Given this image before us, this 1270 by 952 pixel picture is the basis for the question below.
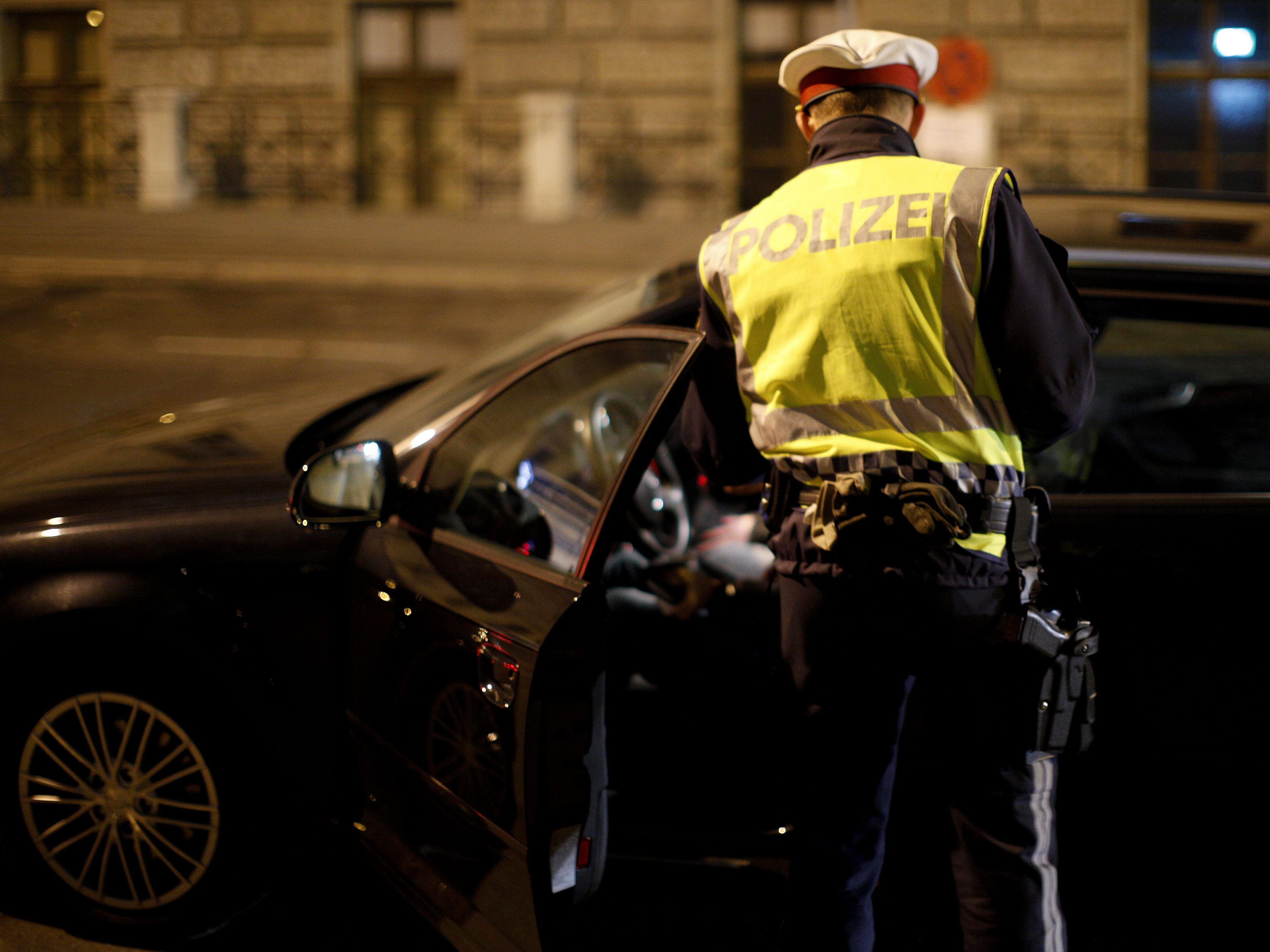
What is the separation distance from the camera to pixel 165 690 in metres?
2.24

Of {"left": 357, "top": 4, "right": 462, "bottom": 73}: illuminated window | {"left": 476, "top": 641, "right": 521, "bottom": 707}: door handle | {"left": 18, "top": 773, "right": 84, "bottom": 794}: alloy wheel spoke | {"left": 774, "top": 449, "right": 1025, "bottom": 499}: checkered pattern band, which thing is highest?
{"left": 357, "top": 4, "right": 462, "bottom": 73}: illuminated window

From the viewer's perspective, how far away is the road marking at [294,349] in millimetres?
8648

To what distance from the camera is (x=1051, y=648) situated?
5.92 feet

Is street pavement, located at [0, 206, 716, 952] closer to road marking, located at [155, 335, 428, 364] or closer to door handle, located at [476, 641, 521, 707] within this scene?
road marking, located at [155, 335, 428, 364]

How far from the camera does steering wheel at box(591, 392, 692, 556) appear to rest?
2.95 metres

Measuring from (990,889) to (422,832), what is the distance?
36.7 inches

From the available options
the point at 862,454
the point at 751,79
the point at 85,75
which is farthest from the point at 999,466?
the point at 85,75

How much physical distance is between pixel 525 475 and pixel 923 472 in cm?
125

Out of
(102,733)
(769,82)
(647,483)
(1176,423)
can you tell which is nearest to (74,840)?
(102,733)

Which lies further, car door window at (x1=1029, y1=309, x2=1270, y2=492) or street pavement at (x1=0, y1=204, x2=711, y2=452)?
street pavement at (x1=0, y1=204, x2=711, y2=452)

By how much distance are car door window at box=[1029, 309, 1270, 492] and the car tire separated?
1.88m

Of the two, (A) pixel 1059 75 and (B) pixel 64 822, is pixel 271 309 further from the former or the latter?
(A) pixel 1059 75

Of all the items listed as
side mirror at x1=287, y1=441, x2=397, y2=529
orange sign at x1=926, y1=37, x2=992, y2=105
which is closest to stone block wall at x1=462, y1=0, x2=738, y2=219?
orange sign at x1=926, y1=37, x2=992, y2=105

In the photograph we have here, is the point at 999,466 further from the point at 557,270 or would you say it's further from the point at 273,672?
the point at 557,270
